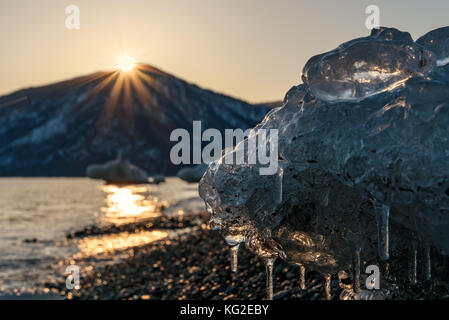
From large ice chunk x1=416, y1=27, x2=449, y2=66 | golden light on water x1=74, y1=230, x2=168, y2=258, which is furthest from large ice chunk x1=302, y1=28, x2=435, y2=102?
golden light on water x1=74, y1=230, x2=168, y2=258

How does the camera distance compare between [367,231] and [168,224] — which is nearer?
[367,231]

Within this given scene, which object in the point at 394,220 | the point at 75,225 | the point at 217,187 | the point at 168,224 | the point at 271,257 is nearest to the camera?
the point at 394,220

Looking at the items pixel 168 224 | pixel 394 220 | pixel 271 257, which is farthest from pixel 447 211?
pixel 168 224

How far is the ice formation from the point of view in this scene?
4.22m

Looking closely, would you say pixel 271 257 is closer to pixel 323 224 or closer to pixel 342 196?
pixel 323 224

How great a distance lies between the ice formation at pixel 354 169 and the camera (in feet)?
13.9

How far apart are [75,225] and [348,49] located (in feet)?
147

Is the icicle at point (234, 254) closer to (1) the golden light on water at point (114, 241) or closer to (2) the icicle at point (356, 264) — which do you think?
(2) the icicle at point (356, 264)

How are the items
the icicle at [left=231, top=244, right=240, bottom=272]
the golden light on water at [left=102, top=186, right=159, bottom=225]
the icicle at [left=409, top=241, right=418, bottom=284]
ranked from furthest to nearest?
the golden light on water at [left=102, top=186, right=159, bottom=225]
the icicle at [left=231, top=244, right=240, bottom=272]
the icicle at [left=409, top=241, right=418, bottom=284]

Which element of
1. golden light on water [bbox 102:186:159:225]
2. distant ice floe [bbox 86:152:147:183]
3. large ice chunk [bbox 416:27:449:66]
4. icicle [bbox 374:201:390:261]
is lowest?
golden light on water [bbox 102:186:159:225]

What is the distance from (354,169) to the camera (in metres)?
4.41

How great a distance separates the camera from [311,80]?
16.1ft

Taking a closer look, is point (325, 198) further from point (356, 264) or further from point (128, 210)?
point (128, 210)

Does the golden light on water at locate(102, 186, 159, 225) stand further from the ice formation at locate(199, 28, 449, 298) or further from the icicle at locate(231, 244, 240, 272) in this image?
the ice formation at locate(199, 28, 449, 298)
